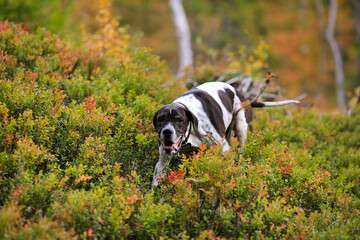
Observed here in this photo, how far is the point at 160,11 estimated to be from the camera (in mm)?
22219

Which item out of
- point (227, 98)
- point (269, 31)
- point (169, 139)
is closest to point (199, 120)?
point (169, 139)

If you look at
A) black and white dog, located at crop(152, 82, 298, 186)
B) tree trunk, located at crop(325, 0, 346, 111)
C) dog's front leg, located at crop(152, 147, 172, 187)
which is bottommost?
tree trunk, located at crop(325, 0, 346, 111)

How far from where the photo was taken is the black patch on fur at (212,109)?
15.8 ft

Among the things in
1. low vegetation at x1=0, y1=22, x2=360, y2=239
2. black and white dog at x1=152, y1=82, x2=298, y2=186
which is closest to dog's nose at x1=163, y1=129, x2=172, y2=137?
black and white dog at x1=152, y1=82, x2=298, y2=186

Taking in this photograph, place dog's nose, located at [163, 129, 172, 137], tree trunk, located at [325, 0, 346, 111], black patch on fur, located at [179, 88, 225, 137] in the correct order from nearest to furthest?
1. dog's nose, located at [163, 129, 172, 137]
2. black patch on fur, located at [179, 88, 225, 137]
3. tree trunk, located at [325, 0, 346, 111]

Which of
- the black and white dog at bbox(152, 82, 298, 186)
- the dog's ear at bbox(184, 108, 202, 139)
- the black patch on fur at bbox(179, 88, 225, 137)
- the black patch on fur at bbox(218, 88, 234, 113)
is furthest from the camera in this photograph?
the black patch on fur at bbox(218, 88, 234, 113)

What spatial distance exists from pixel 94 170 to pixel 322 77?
79.1 feet

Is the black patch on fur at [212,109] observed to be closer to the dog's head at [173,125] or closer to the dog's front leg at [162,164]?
the dog's head at [173,125]

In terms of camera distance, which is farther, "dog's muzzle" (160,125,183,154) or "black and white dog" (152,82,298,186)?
"black and white dog" (152,82,298,186)

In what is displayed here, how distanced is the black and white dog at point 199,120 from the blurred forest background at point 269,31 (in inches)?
450

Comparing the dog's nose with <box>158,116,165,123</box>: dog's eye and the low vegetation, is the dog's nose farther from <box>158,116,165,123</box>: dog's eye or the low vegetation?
the low vegetation

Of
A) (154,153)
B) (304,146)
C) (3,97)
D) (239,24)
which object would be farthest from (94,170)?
(239,24)

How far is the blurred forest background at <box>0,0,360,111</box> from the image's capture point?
65.1ft

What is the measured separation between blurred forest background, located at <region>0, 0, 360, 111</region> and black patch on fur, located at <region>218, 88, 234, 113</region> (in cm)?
1134
